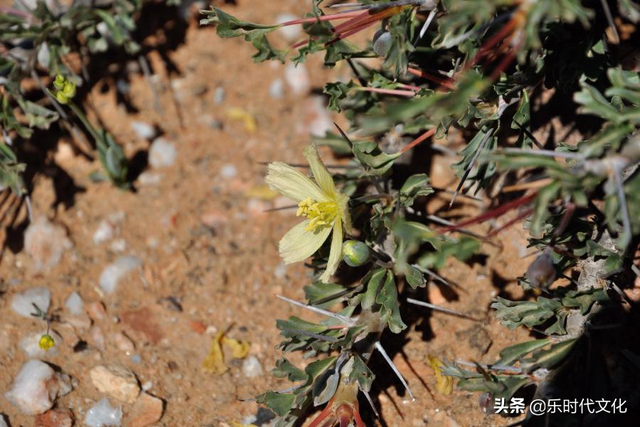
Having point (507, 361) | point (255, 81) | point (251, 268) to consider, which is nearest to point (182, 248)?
point (251, 268)

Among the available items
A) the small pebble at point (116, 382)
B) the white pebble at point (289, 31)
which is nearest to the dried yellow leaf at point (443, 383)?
the small pebble at point (116, 382)

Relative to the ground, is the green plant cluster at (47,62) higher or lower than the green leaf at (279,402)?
higher

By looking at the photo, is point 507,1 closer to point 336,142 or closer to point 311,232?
point 311,232

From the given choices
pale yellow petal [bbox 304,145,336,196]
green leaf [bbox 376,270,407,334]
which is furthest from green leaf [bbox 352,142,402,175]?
green leaf [bbox 376,270,407,334]

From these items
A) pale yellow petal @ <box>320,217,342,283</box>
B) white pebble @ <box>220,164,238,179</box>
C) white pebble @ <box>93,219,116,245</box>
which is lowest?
white pebble @ <box>93,219,116,245</box>

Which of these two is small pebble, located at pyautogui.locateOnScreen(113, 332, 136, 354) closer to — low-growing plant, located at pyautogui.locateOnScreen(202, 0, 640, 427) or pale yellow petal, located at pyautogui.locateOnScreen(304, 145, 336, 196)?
low-growing plant, located at pyautogui.locateOnScreen(202, 0, 640, 427)

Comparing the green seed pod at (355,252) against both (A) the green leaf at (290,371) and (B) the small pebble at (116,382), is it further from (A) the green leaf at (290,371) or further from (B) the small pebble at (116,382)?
(B) the small pebble at (116,382)

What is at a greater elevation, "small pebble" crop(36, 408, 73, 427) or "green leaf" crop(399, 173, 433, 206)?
"green leaf" crop(399, 173, 433, 206)
